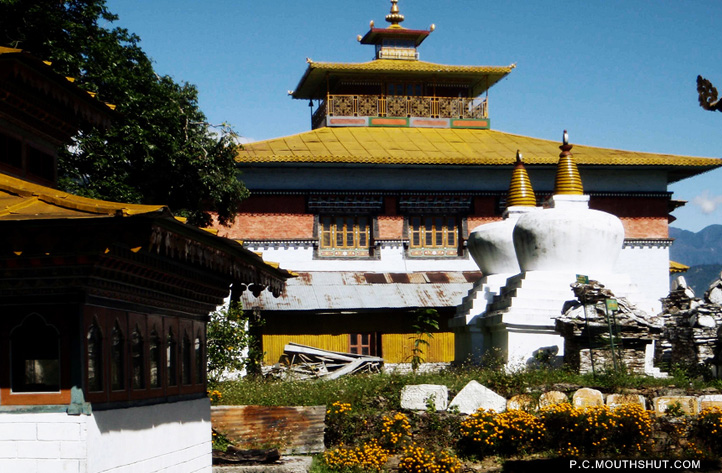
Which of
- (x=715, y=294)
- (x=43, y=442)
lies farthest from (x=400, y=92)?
(x=43, y=442)

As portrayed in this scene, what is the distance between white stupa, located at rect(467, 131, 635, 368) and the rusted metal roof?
17.7 ft

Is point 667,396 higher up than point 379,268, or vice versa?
point 379,268

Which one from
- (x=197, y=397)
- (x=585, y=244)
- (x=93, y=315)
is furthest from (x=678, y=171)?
(x=93, y=315)

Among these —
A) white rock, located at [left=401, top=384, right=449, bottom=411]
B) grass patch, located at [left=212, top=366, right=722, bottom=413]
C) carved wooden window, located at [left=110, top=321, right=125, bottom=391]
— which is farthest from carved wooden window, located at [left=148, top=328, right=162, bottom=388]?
white rock, located at [left=401, top=384, right=449, bottom=411]

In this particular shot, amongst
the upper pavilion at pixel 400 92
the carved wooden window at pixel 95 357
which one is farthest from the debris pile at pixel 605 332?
the upper pavilion at pixel 400 92

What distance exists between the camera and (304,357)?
28.0m

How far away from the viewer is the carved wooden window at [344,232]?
1363 inches

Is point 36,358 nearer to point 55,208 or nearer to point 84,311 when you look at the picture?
point 84,311

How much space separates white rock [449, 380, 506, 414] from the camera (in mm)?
18281

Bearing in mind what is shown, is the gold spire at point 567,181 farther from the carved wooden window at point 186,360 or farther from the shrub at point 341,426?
the carved wooden window at point 186,360

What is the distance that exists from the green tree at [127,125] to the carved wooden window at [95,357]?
12.9m

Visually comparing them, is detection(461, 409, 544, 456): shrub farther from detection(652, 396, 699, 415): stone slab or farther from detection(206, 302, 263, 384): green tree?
detection(206, 302, 263, 384): green tree

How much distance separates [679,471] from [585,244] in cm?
823

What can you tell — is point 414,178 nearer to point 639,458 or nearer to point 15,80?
point 639,458
